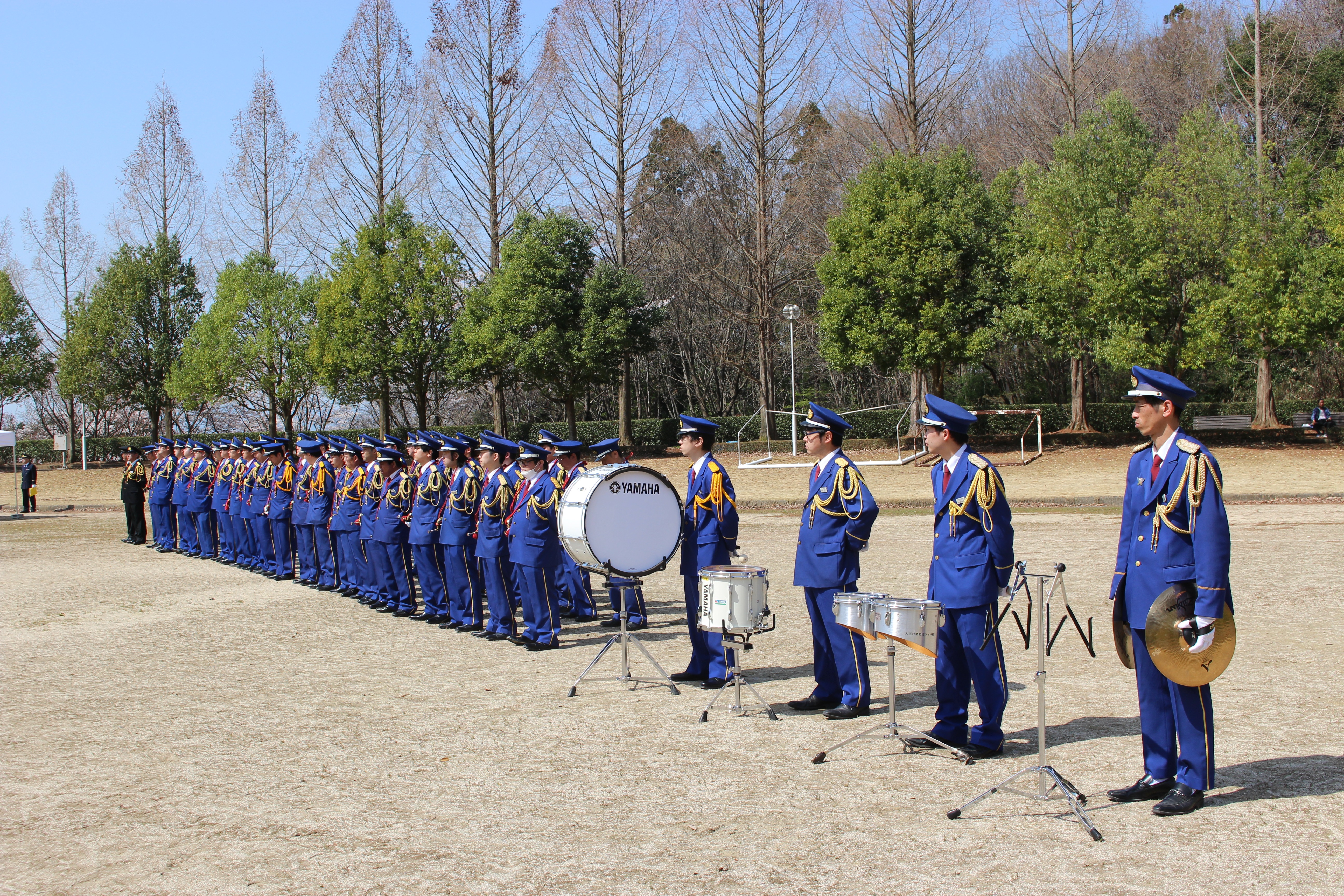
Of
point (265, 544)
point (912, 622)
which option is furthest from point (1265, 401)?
point (912, 622)

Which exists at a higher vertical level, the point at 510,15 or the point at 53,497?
the point at 510,15

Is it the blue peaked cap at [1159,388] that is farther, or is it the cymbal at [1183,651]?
the blue peaked cap at [1159,388]

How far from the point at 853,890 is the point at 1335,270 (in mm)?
30652

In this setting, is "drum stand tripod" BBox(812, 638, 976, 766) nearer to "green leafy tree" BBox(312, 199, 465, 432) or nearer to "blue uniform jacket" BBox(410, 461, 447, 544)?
"blue uniform jacket" BBox(410, 461, 447, 544)

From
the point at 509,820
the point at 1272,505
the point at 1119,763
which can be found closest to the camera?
the point at 509,820

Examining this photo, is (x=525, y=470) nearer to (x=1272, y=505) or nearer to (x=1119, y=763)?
(x=1119, y=763)

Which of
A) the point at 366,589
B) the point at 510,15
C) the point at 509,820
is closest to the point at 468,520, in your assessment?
the point at 366,589

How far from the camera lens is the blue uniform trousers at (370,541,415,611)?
11664 millimetres

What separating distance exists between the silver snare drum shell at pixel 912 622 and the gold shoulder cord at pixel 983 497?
0.56m

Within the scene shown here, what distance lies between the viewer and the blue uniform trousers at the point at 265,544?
1575cm

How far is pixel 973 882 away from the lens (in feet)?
13.4

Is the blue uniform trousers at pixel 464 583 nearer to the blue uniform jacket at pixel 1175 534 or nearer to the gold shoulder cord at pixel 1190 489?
the blue uniform jacket at pixel 1175 534

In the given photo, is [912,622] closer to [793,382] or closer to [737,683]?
[737,683]

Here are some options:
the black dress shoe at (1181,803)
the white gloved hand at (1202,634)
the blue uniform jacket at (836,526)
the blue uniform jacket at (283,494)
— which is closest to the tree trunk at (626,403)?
the blue uniform jacket at (283,494)
